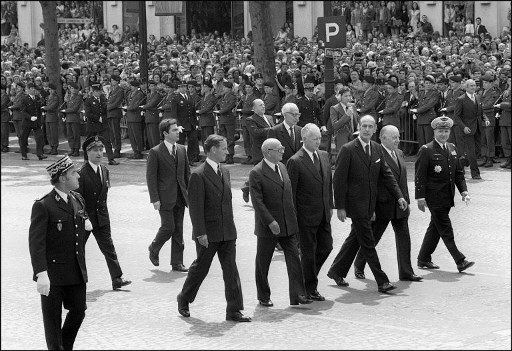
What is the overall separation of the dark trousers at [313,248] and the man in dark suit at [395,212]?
81 centimetres

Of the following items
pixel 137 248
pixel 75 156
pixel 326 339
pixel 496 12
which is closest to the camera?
pixel 326 339

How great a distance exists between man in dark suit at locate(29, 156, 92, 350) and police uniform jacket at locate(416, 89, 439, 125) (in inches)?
602

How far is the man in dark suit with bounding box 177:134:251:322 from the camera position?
10.9m

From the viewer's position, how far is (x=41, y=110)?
30125 millimetres

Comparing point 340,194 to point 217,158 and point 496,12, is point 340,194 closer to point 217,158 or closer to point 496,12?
point 217,158

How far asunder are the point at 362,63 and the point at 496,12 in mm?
12516

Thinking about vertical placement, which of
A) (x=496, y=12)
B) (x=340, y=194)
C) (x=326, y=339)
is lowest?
(x=326, y=339)

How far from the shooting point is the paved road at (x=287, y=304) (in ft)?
33.5

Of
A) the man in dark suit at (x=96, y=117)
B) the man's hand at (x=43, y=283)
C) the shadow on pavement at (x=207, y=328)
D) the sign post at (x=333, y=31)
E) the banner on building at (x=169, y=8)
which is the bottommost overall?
the shadow on pavement at (x=207, y=328)

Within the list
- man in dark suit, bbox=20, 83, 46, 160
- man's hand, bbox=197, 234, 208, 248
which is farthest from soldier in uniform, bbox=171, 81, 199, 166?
man's hand, bbox=197, 234, 208, 248

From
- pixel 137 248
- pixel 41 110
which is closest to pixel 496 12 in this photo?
pixel 41 110

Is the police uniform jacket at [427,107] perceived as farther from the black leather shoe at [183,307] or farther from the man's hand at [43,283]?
the man's hand at [43,283]

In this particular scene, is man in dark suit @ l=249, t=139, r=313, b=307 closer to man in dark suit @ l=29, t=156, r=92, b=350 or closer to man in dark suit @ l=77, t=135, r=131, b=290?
man in dark suit @ l=77, t=135, r=131, b=290

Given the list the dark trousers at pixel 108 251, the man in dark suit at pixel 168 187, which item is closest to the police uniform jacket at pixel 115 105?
the man in dark suit at pixel 168 187
